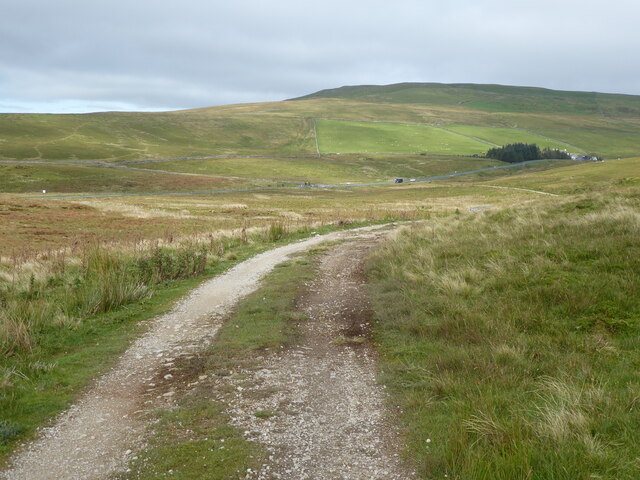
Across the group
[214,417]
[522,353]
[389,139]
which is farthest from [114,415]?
[389,139]

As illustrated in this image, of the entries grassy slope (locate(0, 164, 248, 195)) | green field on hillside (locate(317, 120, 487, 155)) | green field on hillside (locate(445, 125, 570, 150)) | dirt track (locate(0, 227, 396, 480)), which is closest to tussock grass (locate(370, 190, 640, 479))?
dirt track (locate(0, 227, 396, 480))

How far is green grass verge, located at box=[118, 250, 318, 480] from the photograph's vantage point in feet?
17.0

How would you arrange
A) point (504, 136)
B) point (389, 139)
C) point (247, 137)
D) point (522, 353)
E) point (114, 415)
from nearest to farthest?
1. point (114, 415)
2. point (522, 353)
3. point (389, 139)
4. point (247, 137)
5. point (504, 136)

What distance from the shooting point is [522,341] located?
7.52 m

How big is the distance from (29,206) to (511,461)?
183 ft

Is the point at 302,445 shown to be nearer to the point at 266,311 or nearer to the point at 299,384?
the point at 299,384

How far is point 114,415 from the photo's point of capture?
21.3 feet

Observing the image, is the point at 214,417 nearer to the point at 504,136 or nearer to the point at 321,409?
the point at 321,409

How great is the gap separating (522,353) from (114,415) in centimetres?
595

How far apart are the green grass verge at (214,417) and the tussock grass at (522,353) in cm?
204

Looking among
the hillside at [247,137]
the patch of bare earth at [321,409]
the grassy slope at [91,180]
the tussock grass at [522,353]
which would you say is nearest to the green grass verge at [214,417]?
the patch of bare earth at [321,409]

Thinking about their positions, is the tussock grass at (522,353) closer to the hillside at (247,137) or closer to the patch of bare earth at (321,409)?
the patch of bare earth at (321,409)

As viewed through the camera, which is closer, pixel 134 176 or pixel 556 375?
pixel 556 375

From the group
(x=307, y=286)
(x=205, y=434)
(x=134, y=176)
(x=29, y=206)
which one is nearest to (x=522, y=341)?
(x=205, y=434)
